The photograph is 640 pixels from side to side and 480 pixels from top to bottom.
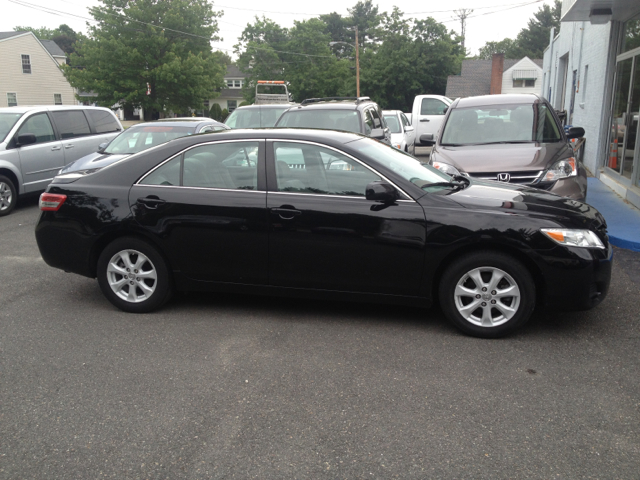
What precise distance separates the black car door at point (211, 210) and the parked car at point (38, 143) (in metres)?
6.65

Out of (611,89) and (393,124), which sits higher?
(611,89)

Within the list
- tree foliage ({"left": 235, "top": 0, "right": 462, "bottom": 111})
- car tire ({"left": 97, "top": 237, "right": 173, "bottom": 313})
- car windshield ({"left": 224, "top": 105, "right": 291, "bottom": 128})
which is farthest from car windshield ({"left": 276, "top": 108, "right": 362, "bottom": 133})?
tree foliage ({"left": 235, "top": 0, "right": 462, "bottom": 111})

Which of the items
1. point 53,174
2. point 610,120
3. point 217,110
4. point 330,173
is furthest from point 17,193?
point 217,110

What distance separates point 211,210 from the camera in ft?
16.8

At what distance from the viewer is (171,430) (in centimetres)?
345

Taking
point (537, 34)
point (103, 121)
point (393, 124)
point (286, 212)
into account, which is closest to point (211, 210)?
point (286, 212)

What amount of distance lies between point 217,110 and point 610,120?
51.0 m

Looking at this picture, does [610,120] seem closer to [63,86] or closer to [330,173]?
[330,173]

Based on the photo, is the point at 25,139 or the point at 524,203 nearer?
the point at 524,203

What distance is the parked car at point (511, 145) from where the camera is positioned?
761 centimetres

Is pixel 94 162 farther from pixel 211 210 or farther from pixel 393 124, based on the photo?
pixel 393 124

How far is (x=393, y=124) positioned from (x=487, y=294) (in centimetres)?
1435

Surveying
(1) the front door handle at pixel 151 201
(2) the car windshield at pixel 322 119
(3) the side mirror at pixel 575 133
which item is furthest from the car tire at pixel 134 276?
(3) the side mirror at pixel 575 133

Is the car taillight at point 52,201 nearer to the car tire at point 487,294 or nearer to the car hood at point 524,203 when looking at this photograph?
the car hood at point 524,203
